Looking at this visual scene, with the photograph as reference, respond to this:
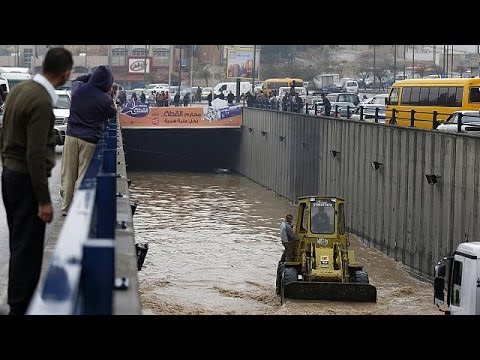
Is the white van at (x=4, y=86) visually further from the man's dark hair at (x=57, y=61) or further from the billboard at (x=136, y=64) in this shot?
the billboard at (x=136, y=64)

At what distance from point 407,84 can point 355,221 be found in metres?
9.63

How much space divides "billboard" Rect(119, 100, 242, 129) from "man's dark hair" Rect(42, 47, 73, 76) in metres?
55.0

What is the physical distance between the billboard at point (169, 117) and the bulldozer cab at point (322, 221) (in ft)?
131

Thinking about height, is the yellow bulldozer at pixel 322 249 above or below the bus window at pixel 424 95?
below

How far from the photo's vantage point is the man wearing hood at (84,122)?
38.9 ft

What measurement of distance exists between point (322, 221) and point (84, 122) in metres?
11.0

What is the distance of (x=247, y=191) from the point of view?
53531mm

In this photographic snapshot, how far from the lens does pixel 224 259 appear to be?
32438 mm

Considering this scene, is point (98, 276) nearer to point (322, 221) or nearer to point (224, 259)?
point (322, 221)

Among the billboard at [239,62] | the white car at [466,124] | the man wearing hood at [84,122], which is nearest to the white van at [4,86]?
the white car at [466,124]

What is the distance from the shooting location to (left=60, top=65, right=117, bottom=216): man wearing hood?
467 inches
